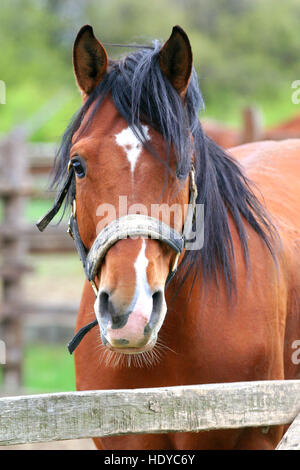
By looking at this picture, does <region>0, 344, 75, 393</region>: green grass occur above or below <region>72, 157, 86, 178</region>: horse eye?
below

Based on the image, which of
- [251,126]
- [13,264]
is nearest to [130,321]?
[13,264]

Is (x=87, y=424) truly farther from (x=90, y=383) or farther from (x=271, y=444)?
(x=271, y=444)

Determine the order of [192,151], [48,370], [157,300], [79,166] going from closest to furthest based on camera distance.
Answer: [157,300] → [79,166] → [192,151] → [48,370]

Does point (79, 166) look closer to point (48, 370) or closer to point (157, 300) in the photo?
point (157, 300)

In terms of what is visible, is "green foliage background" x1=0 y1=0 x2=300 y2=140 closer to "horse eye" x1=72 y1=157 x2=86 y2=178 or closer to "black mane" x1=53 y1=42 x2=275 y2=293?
"black mane" x1=53 y1=42 x2=275 y2=293

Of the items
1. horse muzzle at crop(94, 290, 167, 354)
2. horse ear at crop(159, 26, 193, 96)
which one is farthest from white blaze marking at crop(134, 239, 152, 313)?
horse ear at crop(159, 26, 193, 96)

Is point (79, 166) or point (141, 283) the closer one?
point (141, 283)

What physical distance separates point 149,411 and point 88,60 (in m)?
1.32

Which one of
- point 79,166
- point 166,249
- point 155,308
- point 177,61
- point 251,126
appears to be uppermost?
point 251,126

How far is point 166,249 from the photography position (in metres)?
2.33

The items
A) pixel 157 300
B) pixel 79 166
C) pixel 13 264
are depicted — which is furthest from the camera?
pixel 13 264

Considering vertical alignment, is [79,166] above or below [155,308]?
above

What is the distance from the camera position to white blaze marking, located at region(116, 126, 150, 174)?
91.7 inches
